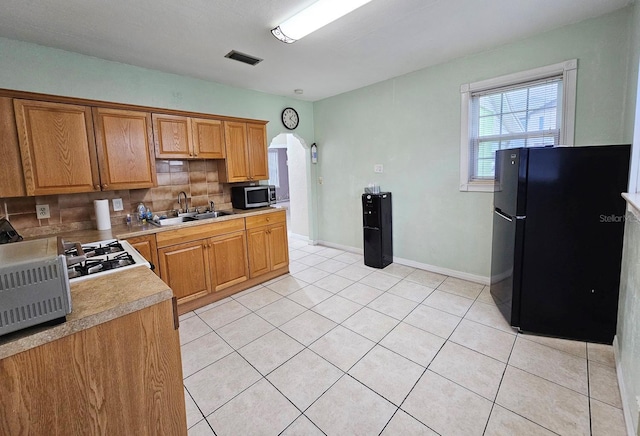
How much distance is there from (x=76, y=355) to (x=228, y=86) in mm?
3426

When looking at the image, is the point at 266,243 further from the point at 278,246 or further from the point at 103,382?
the point at 103,382

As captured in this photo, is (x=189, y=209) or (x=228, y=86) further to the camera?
(x=228, y=86)

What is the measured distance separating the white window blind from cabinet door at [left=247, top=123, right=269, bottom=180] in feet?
8.06

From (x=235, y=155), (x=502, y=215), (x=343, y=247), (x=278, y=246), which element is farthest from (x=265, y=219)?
(x=502, y=215)

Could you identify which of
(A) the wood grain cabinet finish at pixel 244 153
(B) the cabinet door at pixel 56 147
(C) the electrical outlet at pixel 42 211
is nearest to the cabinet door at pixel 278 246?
(A) the wood grain cabinet finish at pixel 244 153

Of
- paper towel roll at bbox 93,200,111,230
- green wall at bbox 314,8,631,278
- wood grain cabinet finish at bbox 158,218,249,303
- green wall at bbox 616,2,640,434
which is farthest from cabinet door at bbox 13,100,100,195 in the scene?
green wall at bbox 616,2,640,434

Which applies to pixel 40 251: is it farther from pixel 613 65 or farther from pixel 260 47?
pixel 613 65

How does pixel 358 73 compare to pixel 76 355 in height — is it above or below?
above

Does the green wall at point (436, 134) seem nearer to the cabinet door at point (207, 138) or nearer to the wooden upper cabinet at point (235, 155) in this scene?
the wooden upper cabinet at point (235, 155)

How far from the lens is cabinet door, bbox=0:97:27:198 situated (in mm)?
2080

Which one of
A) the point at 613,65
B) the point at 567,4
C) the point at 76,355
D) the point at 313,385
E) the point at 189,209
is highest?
the point at 567,4

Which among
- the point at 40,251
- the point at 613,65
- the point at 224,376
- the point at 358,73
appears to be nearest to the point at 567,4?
the point at 613,65

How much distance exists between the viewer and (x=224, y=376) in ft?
6.33

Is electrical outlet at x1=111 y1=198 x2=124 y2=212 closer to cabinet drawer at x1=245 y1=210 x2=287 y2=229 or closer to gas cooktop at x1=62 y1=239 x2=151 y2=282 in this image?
gas cooktop at x1=62 y1=239 x2=151 y2=282
